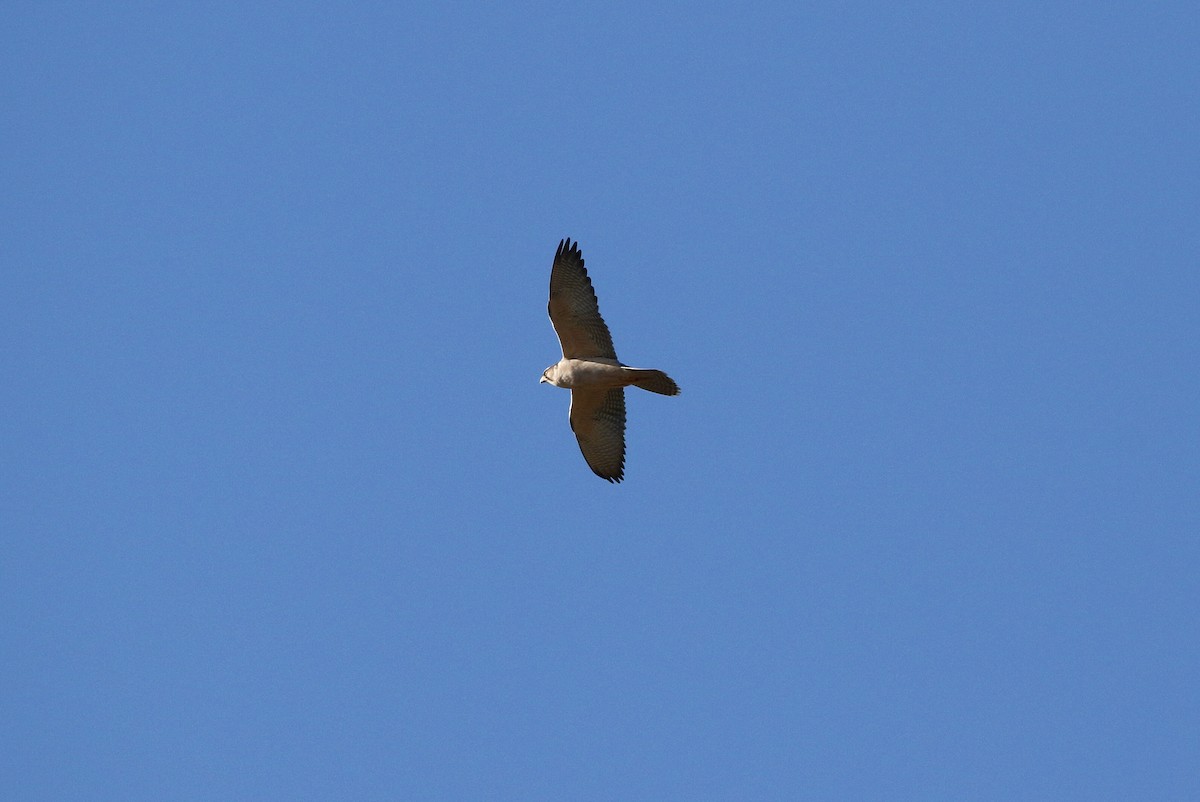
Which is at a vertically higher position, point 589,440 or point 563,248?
point 563,248

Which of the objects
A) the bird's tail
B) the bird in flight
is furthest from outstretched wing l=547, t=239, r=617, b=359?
the bird's tail

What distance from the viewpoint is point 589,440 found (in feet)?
75.2

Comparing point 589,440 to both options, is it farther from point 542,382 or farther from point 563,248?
point 563,248

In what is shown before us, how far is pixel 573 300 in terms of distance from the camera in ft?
69.7

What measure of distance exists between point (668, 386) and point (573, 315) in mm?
1797

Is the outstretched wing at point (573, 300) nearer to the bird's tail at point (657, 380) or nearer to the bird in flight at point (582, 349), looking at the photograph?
the bird in flight at point (582, 349)

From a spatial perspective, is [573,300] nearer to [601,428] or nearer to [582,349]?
[582,349]

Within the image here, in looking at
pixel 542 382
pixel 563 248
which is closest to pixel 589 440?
pixel 542 382

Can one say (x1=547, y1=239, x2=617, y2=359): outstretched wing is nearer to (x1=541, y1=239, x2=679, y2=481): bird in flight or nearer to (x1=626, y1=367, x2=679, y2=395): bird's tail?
(x1=541, y1=239, x2=679, y2=481): bird in flight

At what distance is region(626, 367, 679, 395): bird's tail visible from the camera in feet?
68.0

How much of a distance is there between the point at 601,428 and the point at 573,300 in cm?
244

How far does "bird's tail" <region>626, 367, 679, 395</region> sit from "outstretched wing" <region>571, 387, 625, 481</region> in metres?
1.07

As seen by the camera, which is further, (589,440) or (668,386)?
(589,440)

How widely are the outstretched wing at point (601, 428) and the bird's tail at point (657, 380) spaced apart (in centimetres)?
107
